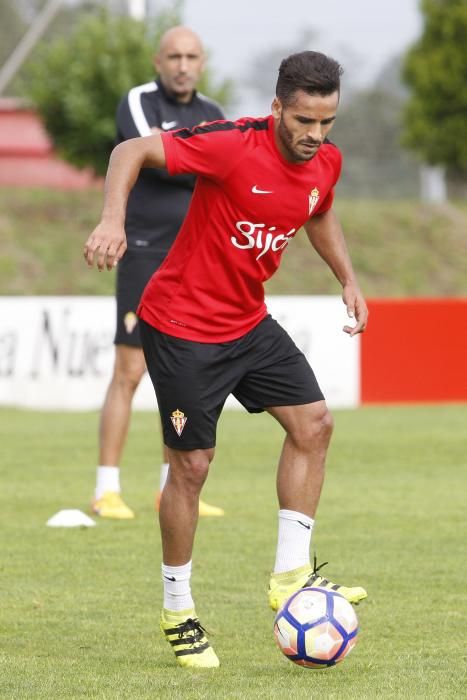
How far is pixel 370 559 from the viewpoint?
6.94 meters

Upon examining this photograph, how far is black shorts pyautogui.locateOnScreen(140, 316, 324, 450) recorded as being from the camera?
16.7 feet

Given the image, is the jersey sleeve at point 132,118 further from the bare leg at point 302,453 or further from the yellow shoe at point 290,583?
the yellow shoe at point 290,583

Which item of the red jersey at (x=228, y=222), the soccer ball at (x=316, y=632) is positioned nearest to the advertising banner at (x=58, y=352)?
the red jersey at (x=228, y=222)

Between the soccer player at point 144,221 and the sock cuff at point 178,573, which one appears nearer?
the sock cuff at point 178,573

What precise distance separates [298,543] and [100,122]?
24956 millimetres

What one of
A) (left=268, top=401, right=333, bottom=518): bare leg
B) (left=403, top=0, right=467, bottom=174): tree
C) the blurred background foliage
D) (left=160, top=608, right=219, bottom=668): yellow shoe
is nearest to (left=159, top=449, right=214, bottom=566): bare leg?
(left=160, top=608, right=219, bottom=668): yellow shoe

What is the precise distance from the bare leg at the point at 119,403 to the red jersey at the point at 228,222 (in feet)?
9.96

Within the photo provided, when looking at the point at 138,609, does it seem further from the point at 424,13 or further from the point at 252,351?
the point at 424,13

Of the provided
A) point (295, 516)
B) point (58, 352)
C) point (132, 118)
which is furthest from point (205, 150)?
point (58, 352)

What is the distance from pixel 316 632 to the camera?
4727 mm

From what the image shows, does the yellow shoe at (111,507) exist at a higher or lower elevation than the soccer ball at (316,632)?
lower

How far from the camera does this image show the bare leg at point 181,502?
5121 millimetres

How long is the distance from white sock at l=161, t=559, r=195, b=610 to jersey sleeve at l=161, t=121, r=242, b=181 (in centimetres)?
137

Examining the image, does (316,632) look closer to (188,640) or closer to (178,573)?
(188,640)
